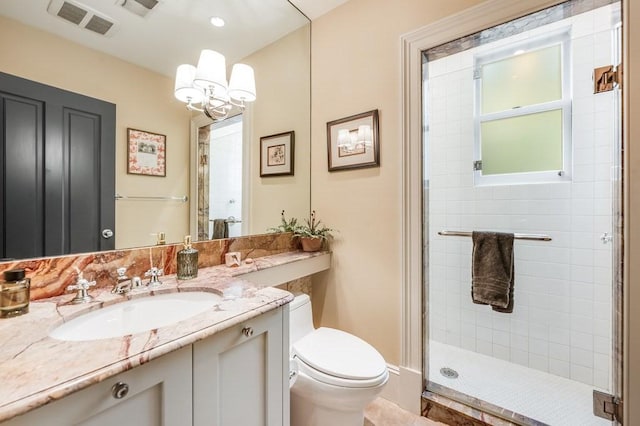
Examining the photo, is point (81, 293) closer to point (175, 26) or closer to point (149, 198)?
point (149, 198)

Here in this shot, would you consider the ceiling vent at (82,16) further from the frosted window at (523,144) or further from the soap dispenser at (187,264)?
the frosted window at (523,144)

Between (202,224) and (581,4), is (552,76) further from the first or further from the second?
→ (202,224)

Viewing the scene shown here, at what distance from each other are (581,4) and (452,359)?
2.13 m

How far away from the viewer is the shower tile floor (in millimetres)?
1429

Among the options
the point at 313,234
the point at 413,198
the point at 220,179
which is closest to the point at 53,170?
the point at 220,179

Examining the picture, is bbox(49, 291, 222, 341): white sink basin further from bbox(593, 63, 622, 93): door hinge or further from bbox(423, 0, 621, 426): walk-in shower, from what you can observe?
bbox(593, 63, 622, 93): door hinge

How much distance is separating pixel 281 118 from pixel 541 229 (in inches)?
76.1

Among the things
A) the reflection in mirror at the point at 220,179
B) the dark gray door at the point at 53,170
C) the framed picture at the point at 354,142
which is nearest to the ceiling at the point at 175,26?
the dark gray door at the point at 53,170

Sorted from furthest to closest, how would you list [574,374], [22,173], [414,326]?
[574,374] < [414,326] < [22,173]

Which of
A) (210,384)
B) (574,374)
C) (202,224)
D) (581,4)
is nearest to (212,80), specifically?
(202,224)

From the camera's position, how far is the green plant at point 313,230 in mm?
1806

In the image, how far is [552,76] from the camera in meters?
1.87

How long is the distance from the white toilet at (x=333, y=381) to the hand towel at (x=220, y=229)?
2.22ft

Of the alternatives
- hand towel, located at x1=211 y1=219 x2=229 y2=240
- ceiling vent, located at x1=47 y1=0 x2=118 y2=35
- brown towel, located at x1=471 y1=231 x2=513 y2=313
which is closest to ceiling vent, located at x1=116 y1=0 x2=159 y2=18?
ceiling vent, located at x1=47 y1=0 x2=118 y2=35
